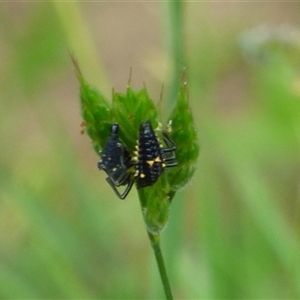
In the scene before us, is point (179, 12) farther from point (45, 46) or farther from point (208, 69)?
point (45, 46)

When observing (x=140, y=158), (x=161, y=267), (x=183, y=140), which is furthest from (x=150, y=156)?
(x=161, y=267)

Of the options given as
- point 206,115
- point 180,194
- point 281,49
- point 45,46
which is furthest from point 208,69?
point 180,194

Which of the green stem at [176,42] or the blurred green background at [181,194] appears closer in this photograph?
the green stem at [176,42]

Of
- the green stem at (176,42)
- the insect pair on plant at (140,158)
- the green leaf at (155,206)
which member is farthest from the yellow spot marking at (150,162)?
the green stem at (176,42)

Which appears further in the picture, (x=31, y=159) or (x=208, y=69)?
(x=31, y=159)

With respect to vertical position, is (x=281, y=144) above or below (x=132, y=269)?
above

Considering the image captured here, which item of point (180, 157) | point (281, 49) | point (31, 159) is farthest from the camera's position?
point (31, 159)

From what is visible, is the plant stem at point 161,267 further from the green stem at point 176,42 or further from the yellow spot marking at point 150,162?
the green stem at point 176,42

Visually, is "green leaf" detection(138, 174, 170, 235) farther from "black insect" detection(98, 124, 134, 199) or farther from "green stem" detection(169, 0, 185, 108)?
"green stem" detection(169, 0, 185, 108)
